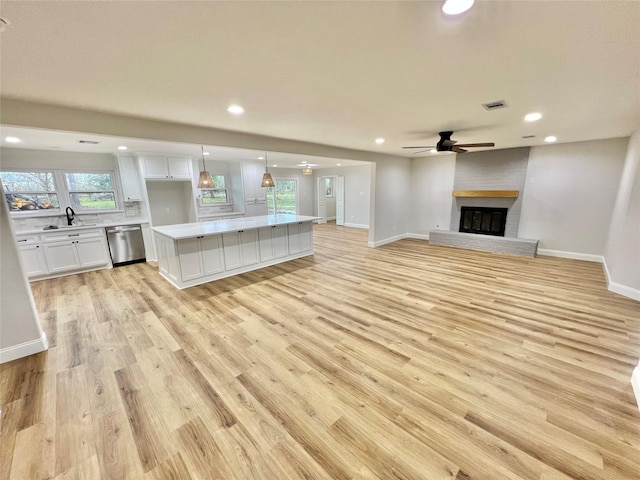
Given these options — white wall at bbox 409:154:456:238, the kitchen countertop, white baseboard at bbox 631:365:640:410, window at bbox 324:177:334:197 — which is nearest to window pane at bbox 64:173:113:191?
the kitchen countertop

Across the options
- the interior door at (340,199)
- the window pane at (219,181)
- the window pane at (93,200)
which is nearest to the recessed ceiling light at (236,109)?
the window pane at (93,200)

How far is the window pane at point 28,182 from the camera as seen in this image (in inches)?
179

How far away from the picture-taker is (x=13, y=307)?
2.37 metres

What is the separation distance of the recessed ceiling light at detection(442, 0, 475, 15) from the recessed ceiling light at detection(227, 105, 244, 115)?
204cm

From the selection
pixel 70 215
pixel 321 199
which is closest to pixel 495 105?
pixel 70 215

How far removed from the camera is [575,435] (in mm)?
1581

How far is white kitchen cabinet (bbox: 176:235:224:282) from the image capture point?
12.9 feet

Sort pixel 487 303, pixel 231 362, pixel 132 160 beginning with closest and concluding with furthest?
pixel 231 362
pixel 487 303
pixel 132 160

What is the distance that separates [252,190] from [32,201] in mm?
4624

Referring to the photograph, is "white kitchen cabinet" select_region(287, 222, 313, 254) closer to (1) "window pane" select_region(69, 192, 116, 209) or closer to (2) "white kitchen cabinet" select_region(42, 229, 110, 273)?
(2) "white kitchen cabinet" select_region(42, 229, 110, 273)

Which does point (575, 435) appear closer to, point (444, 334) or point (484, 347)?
point (484, 347)

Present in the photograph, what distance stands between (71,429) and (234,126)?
3.38 meters

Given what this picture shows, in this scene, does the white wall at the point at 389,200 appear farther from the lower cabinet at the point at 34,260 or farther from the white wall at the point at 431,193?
the lower cabinet at the point at 34,260

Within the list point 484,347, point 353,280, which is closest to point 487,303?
point 484,347
